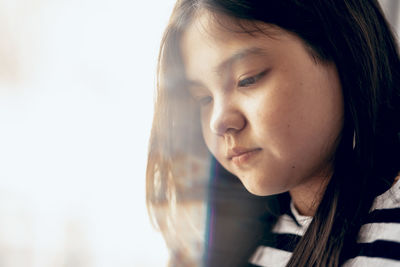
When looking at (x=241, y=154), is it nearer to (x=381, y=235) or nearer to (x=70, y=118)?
(x=381, y=235)

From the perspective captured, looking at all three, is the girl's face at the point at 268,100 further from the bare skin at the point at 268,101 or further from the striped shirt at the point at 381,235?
the striped shirt at the point at 381,235

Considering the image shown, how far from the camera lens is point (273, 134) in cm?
50

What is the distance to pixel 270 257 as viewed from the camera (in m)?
0.68

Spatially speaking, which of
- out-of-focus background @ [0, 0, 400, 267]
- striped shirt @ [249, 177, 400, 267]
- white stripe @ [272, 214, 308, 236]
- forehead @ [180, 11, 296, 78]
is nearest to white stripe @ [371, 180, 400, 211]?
striped shirt @ [249, 177, 400, 267]

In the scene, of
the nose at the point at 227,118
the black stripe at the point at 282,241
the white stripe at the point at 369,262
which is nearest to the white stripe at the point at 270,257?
the black stripe at the point at 282,241

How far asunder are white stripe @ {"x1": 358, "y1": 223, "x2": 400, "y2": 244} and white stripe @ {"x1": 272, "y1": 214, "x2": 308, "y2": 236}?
0.14m

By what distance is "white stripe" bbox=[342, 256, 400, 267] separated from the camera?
44 cm

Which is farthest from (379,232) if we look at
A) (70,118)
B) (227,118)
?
(70,118)

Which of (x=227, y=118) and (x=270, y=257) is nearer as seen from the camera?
(x=227, y=118)

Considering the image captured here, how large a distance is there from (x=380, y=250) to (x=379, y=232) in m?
0.03

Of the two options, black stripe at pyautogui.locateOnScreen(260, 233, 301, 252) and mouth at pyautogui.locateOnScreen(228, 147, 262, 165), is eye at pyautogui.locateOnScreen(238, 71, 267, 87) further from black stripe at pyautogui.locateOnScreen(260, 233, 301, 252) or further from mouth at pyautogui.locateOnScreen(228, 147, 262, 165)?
black stripe at pyautogui.locateOnScreen(260, 233, 301, 252)

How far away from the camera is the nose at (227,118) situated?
1.76ft

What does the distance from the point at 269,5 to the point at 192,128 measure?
1.08 feet

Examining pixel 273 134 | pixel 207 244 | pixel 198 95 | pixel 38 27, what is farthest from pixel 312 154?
pixel 38 27
